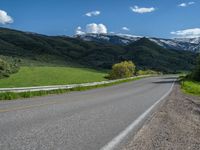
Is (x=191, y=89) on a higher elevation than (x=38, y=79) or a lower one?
higher

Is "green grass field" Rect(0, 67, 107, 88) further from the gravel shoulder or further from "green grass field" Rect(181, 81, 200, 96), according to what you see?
the gravel shoulder

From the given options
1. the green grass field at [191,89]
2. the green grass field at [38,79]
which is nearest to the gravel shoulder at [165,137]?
the green grass field at [191,89]

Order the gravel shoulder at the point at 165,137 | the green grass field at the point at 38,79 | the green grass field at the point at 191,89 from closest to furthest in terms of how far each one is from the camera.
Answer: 1. the gravel shoulder at the point at 165,137
2. the green grass field at the point at 191,89
3. the green grass field at the point at 38,79

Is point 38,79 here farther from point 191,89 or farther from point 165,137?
point 165,137

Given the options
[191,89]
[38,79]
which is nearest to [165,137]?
[191,89]

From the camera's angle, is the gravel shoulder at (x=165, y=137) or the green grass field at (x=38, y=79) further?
A: the green grass field at (x=38, y=79)

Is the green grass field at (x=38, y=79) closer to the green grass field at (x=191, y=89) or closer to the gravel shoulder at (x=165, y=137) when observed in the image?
the green grass field at (x=191, y=89)

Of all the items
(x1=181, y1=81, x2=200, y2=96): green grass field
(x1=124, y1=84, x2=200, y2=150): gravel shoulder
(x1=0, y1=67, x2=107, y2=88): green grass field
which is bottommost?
(x1=0, y1=67, x2=107, y2=88): green grass field

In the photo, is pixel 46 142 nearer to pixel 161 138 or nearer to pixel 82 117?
pixel 161 138

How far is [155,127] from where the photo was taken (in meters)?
9.86

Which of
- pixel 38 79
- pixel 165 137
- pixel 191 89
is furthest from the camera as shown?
pixel 38 79

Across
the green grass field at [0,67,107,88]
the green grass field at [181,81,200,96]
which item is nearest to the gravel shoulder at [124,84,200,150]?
the green grass field at [181,81,200,96]

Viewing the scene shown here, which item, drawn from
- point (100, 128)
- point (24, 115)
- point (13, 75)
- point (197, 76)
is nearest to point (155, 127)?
point (100, 128)

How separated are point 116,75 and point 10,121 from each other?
92.1 m
